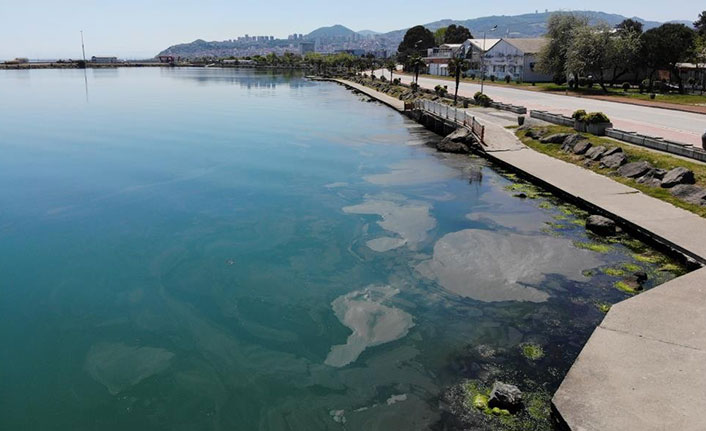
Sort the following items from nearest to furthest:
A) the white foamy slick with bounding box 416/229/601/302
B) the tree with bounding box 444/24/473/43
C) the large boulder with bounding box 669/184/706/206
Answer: the white foamy slick with bounding box 416/229/601/302
the large boulder with bounding box 669/184/706/206
the tree with bounding box 444/24/473/43

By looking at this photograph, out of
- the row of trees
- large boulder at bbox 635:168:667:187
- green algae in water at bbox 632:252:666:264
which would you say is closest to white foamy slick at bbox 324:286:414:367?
green algae in water at bbox 632:252:666:264

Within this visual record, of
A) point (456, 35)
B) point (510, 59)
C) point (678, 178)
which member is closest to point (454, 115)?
point (678, 178)

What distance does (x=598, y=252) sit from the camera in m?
19.1

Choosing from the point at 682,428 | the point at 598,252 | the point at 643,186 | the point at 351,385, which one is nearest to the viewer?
the point at 682,428

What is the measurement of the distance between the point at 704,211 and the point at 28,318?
2386 centimetres

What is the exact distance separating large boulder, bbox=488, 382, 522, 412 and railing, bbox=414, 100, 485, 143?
28723mm

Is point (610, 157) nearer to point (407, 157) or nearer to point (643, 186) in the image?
point (643, 186)

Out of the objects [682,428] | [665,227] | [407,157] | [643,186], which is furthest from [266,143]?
[682,428]

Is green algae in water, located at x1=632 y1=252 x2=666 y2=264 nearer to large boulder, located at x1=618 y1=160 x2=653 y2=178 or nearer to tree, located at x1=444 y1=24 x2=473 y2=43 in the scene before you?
large boulder, located at x1=618 y1=160 x2=653 y2=178

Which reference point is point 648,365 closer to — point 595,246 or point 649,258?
point 649,258

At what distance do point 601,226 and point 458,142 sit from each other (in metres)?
20.1

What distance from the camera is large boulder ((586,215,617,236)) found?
2044 centimetres

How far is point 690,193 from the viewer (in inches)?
870

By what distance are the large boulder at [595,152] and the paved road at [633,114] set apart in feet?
16.5
